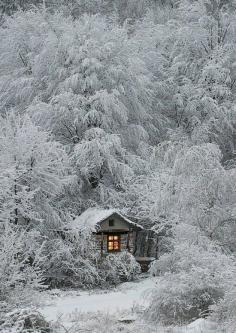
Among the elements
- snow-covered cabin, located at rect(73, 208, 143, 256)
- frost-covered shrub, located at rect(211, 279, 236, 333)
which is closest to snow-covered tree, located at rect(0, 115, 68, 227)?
snow-covered cabin, located at rect(73, 208, 143, 256)

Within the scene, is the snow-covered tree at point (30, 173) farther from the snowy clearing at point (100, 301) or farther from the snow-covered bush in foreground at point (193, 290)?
the snow-covered bush in foreground at point (193, 290)

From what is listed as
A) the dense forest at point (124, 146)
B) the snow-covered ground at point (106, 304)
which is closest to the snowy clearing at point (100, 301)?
the snow-covered ground at point (106, 304)

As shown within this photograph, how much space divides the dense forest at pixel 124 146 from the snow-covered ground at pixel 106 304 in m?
0.74

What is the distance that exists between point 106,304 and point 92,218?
20.0 ft

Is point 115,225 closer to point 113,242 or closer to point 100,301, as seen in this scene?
point 113,242

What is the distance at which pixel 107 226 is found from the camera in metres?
24.0

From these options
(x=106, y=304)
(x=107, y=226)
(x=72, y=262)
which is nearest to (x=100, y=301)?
(x=106, y=304)

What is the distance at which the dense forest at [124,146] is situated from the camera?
48.3 ft

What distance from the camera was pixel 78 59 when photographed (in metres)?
27.4

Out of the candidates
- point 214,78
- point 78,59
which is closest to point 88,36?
point 78,59

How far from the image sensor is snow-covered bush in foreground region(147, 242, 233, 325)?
44.5 feet

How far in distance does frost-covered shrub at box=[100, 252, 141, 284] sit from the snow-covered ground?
1.73ft

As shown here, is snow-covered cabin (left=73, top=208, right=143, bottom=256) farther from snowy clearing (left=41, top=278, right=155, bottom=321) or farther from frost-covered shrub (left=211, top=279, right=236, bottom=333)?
frost-covered shrub (left=211, top=279, right=236, bottom=333)

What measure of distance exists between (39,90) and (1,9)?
38.4ft
